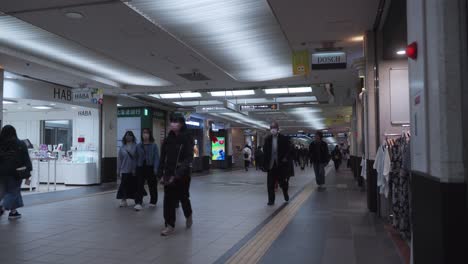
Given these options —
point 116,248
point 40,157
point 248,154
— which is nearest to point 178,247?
point 116,248

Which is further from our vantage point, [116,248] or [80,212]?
[80,212]

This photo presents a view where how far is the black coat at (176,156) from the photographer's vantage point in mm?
5188

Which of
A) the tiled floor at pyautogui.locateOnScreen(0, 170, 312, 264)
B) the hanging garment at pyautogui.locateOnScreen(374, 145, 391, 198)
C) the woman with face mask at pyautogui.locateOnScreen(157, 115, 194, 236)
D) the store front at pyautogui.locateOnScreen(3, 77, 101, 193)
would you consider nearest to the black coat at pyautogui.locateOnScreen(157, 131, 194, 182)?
the woman with face mask at pyautogui.locateOnScreen(157, 115, 194, 236)

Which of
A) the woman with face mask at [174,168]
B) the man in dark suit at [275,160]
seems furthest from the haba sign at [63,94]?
the woman with face mask at [174,168]

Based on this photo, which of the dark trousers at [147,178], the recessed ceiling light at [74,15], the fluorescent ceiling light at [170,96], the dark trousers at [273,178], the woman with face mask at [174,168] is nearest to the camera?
the woman with face mask at [174,168]

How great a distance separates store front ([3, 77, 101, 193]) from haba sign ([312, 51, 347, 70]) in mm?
6753

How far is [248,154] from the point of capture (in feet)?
74.3

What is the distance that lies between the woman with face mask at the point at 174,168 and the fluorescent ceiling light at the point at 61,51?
3376mm

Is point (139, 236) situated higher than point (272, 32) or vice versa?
point (272, 32)

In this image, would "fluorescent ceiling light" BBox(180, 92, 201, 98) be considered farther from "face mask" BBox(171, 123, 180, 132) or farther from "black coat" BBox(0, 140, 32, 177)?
"face mask" BBox(171, 123, 180, 132)

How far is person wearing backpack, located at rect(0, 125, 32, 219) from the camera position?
6.36 m

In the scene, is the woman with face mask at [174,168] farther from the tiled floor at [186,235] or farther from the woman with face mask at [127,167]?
the woman with face mask at [127,167]

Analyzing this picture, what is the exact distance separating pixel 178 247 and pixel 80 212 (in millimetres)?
3352

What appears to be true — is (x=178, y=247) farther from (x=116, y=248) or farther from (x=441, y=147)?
(x=441, y=147)
